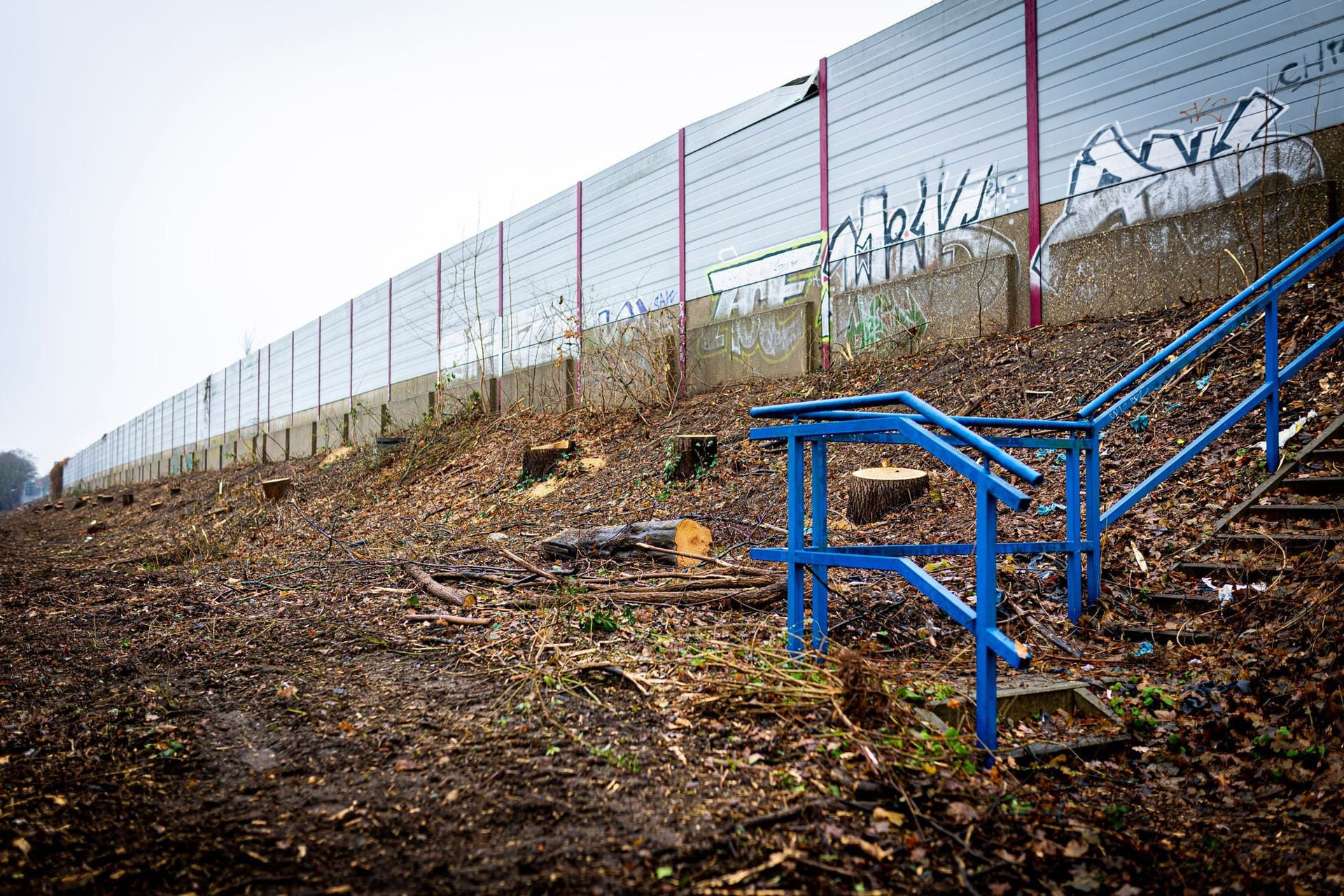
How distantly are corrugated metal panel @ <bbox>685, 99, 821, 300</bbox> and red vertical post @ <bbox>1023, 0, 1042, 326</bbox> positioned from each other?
99.4 inches

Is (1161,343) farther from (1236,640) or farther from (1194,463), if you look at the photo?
(1236,640)

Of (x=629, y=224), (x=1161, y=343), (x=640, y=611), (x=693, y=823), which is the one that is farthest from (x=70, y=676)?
(x=629, y=224)

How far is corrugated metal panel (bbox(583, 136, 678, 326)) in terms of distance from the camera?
36.9 feet

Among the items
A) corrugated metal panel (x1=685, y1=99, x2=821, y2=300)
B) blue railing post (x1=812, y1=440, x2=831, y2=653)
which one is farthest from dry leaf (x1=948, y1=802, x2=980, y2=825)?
corrugated metal panel (x1=685, y1=99, x2=821, y2=300)

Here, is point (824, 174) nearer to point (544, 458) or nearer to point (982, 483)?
point (544, 458)

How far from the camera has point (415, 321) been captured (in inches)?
709

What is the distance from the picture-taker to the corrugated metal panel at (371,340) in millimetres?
19484

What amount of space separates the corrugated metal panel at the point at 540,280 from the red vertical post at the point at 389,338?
18.4ft

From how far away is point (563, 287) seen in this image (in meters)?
13.3

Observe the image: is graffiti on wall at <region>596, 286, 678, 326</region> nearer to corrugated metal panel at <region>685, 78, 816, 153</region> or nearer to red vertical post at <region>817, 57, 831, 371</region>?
corrugated metal panel at <region>685, 78, 816, 153</region>

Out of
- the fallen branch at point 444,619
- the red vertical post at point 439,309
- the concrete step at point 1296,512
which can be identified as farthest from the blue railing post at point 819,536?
the red vertical post at point 439,309

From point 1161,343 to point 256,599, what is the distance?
7058 millimetres

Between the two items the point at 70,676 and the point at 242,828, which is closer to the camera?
the point at 242,828

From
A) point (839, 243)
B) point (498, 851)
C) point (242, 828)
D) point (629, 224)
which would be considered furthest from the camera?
point (629, 224)
